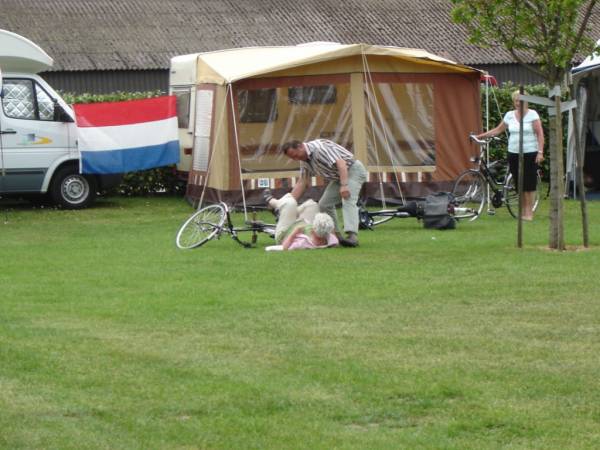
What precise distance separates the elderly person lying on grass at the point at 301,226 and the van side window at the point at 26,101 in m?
6.69

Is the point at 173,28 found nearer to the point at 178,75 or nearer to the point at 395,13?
the point at 395,13

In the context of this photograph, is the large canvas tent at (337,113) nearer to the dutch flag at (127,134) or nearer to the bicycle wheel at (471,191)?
the dutch flag at (127,134)

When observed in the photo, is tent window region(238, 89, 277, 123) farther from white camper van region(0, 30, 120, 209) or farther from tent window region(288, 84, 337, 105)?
white camper van region(0, 30, 120, 209)

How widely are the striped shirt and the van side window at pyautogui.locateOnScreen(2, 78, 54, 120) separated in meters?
6.79

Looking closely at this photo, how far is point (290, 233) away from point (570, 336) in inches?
233

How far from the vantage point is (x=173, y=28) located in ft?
119

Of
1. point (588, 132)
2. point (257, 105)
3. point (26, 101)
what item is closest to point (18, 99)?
point (26, 101)

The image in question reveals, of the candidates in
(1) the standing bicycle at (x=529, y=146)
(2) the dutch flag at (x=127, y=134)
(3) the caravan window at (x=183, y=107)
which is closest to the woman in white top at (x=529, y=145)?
(1) the standing bicycle at (x=529, y=146)

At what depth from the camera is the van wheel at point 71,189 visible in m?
20.1

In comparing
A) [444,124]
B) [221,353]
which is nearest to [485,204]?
[444,124]

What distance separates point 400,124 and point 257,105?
7.27 ft

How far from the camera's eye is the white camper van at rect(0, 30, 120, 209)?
63.4 feet

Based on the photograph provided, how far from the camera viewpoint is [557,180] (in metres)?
13.1

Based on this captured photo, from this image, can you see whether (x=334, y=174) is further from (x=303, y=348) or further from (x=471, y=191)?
(x=303, y=348)
